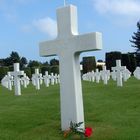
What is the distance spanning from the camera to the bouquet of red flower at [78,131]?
7463 millimetres

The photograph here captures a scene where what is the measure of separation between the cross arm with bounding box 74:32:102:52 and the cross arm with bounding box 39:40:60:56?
20.8 inches

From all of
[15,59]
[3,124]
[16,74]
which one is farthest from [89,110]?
[15,59]

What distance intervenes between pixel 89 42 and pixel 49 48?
1.02 m

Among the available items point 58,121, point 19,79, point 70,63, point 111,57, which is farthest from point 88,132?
point 111,57

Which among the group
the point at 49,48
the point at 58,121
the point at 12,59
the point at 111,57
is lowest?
the point at 58,121

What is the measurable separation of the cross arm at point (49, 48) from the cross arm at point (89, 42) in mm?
528

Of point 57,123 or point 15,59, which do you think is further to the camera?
point 15,59

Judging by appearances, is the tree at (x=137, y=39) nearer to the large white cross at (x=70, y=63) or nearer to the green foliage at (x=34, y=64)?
the green foliage at (x=34, y=64)

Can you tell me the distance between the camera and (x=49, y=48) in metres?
8.45

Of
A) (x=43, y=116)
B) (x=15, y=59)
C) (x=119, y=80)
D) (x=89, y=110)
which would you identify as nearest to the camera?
(x=43, y=116)

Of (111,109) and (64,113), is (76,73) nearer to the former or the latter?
(64,113)

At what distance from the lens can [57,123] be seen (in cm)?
884

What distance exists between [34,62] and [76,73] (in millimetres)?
53046

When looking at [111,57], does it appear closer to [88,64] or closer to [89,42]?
[88,64]
